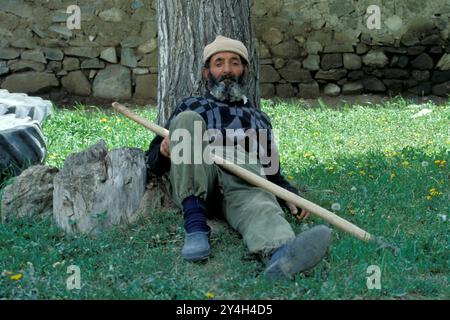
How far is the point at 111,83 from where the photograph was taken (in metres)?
8.77

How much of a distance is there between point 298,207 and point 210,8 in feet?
4.70

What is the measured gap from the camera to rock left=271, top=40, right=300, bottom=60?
29.7 ft

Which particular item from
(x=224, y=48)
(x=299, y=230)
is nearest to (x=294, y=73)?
(x=224, y=48)

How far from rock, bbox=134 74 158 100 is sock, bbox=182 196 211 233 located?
16.7 ft

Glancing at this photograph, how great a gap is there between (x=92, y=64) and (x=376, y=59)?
3.26 metres

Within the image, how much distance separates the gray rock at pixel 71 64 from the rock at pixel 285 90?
91.2 inches

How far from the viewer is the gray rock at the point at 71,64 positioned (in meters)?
8.75

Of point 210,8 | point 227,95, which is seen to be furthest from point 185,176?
point 210,8

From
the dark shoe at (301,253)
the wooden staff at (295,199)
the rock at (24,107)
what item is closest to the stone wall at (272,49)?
the rock at (24,107)

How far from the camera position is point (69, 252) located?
385 cm

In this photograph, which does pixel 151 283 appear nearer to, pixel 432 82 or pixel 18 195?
pixel 18 195

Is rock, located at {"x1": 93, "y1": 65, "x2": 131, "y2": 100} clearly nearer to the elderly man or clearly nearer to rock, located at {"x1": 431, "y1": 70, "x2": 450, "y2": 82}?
rock, located at {"x1": 431, "y1": 70, "x2": 450, "y2": 82}

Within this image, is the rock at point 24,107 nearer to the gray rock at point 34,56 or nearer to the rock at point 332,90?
the gray rock at point 34,56

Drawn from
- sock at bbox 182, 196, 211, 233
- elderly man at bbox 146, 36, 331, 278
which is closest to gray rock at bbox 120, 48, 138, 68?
elderly man at bbox 146, 36, 331, 278
